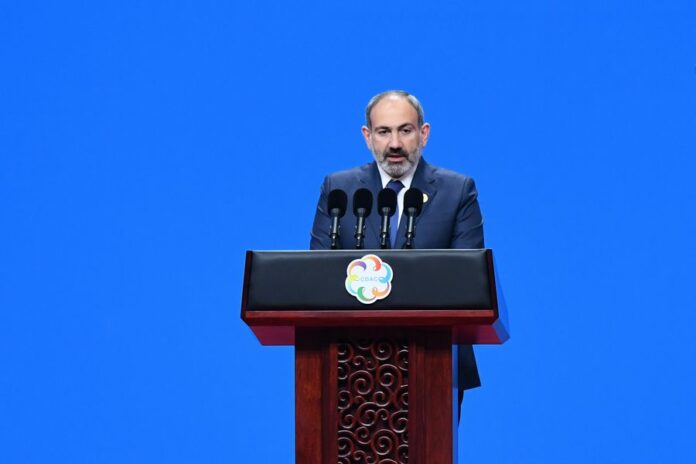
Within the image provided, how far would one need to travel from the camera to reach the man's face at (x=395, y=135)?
2.75 meters

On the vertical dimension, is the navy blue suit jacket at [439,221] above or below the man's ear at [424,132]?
below

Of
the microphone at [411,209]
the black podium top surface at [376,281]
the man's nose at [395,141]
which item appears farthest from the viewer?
the man's nose at [395,141]

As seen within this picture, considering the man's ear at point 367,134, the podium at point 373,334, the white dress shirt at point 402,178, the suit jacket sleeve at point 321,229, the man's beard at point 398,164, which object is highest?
the man's ear at point 367,134

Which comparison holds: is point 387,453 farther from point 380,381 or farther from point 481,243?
point 481,243

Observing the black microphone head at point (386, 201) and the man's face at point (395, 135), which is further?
the man's face at point (395, 135)

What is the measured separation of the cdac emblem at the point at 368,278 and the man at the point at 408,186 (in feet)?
1.25

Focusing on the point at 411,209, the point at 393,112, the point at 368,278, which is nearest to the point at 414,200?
the point at 411,209

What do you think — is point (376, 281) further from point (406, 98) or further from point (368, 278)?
point (406, 98)

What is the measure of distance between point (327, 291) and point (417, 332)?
19 cm

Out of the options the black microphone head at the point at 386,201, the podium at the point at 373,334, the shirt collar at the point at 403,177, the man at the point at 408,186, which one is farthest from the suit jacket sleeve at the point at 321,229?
the podium at the point at 373,334

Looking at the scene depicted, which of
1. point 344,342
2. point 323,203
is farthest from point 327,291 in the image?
point 323,203

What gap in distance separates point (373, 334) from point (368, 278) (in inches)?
4.8

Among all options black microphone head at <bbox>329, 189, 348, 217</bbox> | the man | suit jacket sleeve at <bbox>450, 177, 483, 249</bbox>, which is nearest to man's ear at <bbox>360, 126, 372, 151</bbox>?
the man

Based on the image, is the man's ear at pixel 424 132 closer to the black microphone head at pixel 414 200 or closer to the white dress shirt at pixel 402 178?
the white dress shirt at pixel 402 178
